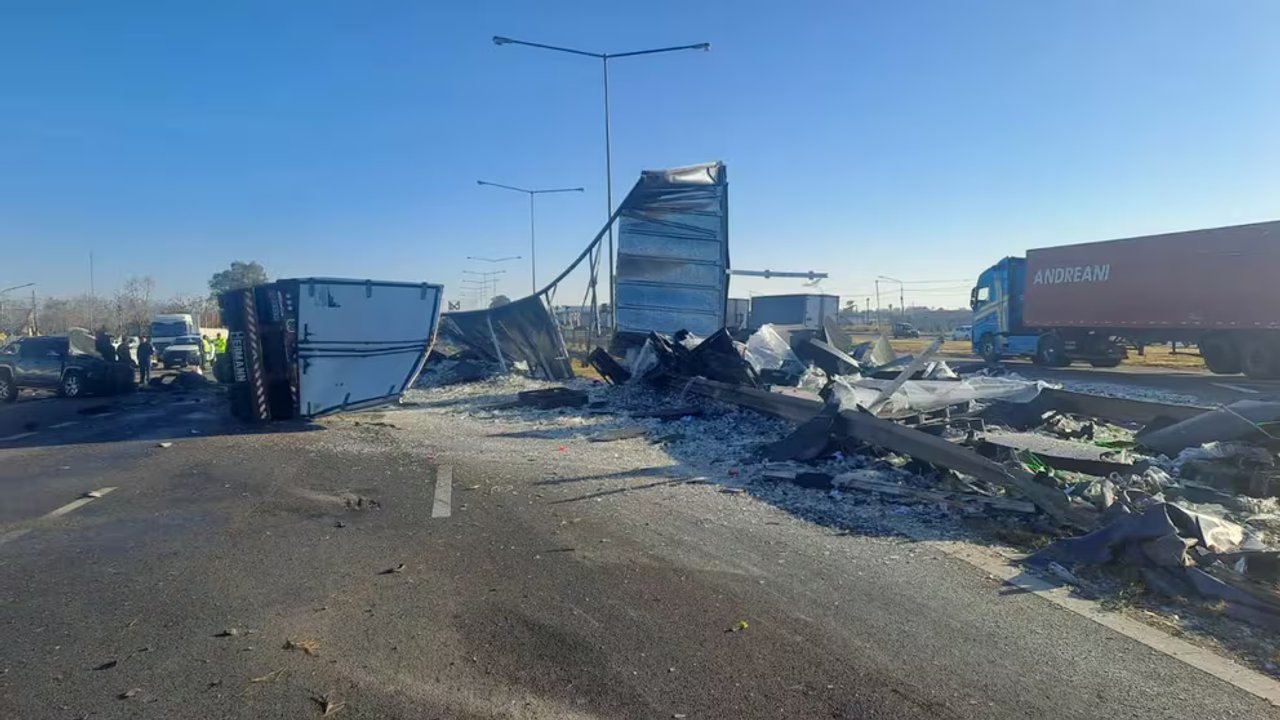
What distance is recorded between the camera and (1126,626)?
13.5ft

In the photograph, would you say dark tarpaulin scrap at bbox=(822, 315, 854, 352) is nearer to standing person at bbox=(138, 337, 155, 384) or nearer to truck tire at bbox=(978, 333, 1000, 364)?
truck tire at bbox=(978, 333, 1000, 364)

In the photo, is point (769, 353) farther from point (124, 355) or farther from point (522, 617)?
point (124, 355)

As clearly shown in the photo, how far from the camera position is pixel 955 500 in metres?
6.44

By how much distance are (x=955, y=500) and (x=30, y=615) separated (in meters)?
6.55

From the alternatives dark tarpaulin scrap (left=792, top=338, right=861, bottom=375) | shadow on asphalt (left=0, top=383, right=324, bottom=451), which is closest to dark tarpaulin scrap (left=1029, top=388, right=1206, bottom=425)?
dark tarpaulin scrap (left=792, top=338, right=861, bottom=375)

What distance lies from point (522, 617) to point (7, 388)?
21203mm

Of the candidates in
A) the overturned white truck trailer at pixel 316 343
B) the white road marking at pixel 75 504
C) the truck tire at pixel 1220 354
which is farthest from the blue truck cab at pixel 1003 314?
the white road marking at pixel 75 504

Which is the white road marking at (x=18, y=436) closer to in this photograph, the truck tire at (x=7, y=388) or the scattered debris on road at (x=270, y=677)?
the truck tire at (x=7, y=388)

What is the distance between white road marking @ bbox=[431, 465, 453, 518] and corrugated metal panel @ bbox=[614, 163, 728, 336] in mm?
9109

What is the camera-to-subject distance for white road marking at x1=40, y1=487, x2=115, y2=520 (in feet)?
22.9

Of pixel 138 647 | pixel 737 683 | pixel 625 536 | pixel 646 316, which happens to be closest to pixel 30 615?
pixel 138 647

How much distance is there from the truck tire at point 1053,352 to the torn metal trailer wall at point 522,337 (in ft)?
53.7

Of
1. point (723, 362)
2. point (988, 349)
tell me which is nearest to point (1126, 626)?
point (723, 362)

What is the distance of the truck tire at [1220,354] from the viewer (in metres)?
19.9
